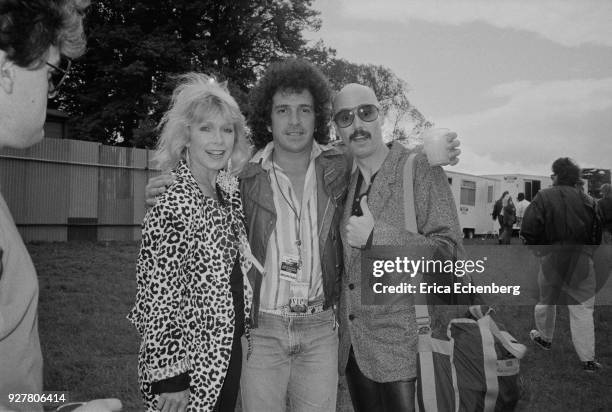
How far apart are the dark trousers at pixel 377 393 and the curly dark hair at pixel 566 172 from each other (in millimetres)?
4524

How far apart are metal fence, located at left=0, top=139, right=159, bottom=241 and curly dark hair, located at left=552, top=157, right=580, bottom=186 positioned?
37.7 feet

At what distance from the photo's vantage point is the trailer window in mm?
25516

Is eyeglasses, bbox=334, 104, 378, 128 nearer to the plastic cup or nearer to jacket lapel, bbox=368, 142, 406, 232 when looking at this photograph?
jacket lapel, bbox=368, 142, 406, 232

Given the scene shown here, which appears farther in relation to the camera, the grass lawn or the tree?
the tree

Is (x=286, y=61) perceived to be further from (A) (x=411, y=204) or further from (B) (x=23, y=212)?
(B) (x=23, y=212)

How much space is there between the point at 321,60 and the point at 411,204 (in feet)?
83.0

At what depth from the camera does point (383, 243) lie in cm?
260

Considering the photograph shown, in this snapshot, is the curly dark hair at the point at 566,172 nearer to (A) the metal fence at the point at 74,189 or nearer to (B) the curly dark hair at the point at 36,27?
(B) the curly dark hair at the point at 36,27

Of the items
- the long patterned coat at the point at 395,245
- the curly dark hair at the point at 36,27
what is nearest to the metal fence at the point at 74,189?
the long patterned coat at the point at 395,245

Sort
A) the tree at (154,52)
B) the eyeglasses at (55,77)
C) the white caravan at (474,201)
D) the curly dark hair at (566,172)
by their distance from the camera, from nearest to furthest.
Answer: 1. the eyeglasses at (55,77)
2. the curly dark hair at (566,172)
3. the tree at (154,52)
4. the white caravan at (474,201)

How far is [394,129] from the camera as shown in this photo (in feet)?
115

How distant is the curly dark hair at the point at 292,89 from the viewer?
3324mm

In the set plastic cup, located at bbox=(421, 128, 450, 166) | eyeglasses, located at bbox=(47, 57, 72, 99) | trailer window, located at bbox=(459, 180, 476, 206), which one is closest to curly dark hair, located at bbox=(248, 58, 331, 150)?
plastic cup, located at bbox=(421, 128, 450, 166)

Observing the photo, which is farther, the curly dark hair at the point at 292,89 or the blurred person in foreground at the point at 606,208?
the blurred person in foreground at the point at 606,208
